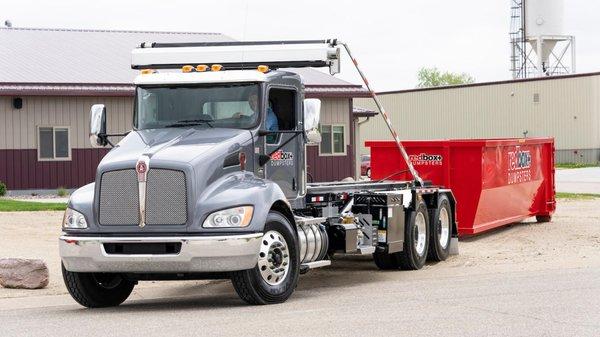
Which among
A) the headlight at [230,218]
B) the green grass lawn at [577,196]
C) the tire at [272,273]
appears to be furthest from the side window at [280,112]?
the green grass lawn at [577,196]

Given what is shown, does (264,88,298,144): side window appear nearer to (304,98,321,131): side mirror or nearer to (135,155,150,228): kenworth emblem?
(304,98,321,131): side mirror

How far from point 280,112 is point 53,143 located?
25.4 metres

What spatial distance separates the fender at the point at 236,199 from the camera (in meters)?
12.0

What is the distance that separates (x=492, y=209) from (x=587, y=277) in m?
6.24

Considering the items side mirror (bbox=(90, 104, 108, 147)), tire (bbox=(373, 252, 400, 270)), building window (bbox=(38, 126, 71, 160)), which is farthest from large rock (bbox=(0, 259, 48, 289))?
building window (bbox=(38, 126, 71, 160))

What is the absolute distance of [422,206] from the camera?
54.9ft

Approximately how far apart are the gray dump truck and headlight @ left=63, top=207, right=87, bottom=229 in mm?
15

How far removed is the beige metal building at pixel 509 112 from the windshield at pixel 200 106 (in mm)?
56194

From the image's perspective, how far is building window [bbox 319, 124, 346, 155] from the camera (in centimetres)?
4247

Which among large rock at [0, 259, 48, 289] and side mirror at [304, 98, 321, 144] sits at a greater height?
side mirror at [304, 98, 321, 144]

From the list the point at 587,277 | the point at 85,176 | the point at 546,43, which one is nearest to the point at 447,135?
the point at 546,43

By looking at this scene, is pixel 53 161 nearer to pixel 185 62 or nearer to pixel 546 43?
pixel 185 62

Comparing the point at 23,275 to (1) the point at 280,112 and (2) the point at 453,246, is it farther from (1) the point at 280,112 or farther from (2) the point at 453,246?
(2) the point at 453,246

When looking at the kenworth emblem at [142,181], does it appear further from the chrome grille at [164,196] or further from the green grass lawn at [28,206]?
the green grass lawn at [28,206]
